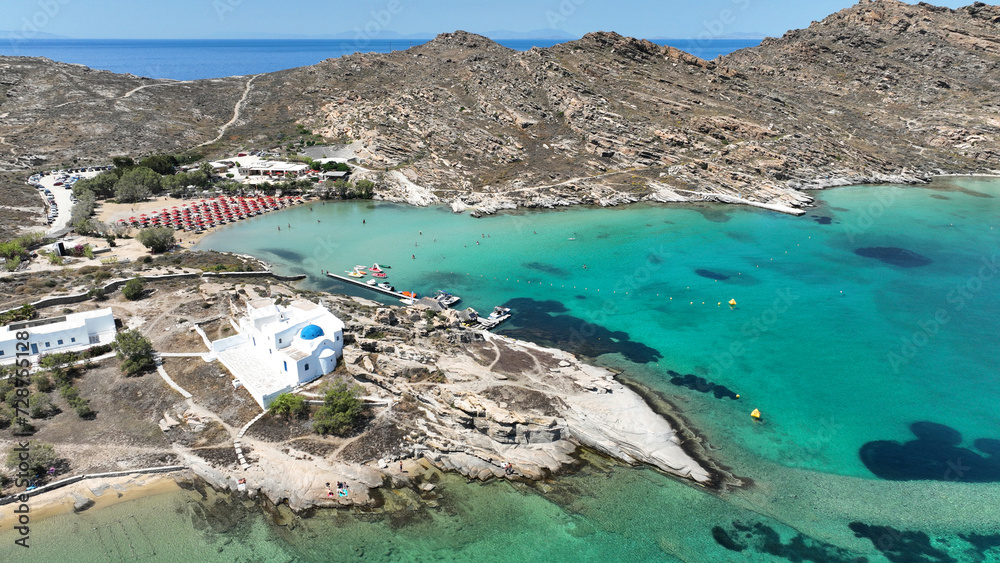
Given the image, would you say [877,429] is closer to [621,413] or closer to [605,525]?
[621,413]

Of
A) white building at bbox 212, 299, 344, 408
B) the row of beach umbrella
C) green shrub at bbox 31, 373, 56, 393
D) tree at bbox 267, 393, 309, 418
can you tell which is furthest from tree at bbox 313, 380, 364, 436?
the row of beach umbrella

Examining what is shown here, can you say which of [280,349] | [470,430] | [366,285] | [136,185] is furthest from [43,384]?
[136,185]

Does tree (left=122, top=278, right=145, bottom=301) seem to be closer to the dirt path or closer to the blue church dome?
the blue church dome

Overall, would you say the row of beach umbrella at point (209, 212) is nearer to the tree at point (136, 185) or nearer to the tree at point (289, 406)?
the tree at point (136, 185)

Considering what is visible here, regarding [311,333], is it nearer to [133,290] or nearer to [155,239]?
[133,290]

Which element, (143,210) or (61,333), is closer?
(61,333)

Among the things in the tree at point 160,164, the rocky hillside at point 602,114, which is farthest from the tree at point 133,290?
the tree at point 160,164
